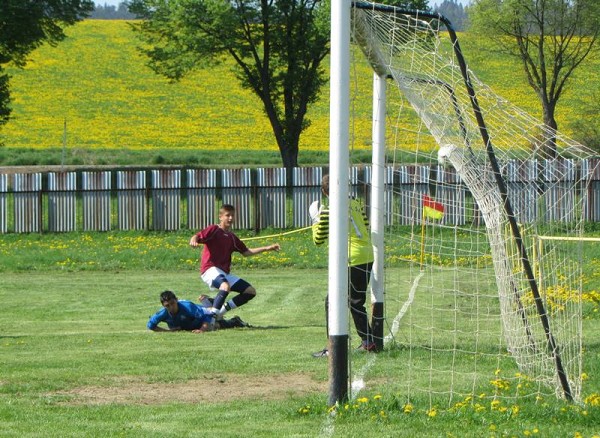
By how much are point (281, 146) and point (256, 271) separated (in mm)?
18832

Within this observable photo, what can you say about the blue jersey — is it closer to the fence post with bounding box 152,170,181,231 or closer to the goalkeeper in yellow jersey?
the goalkeeper in yellow jersey

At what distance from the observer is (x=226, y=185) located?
35.7 meters

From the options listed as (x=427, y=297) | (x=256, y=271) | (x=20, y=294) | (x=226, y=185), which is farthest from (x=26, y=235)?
(x=427, y=297)

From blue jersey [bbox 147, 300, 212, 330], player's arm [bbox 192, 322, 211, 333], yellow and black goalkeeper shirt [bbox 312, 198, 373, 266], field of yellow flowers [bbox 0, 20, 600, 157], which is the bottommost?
player's arm [bbox 192, 322, 211, 333]

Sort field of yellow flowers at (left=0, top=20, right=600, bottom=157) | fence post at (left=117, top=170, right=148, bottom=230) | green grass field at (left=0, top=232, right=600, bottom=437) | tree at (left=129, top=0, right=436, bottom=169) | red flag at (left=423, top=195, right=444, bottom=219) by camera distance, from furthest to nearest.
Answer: field of yellow flowers at (left=0, top=20, right=600, bottom=157)
tree at (left=129, top=0, right=436, bottom=169)
fence post at (left=117, top=170, right=148, bottom=230)
red flag at (left=423, top=195, right=444, bottom=219)
green grass field at (left=0, top=232, right=600, bottom=437)

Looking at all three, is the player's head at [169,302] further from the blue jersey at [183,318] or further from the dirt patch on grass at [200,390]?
the dirt patch on grass at [200,390]

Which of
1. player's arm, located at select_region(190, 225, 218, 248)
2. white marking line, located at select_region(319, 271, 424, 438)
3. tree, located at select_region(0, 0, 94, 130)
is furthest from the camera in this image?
Result: tree, located at select_region(0, 0, 94, 130)

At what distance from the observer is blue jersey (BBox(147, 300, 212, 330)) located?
50.9ft

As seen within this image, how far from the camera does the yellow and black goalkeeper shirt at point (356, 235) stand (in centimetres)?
1263

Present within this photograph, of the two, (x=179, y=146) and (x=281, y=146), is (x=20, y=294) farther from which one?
(x=179, y=146)

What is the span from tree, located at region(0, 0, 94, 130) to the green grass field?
71.9ft

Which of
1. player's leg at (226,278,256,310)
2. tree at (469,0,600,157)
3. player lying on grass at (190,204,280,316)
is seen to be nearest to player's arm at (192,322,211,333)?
player lying on grass at (190,204,280,316)

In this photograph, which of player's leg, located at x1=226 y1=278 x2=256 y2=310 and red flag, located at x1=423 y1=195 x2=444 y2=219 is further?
player's leg, located at x1=226 y1=278 x2=256 y2=310

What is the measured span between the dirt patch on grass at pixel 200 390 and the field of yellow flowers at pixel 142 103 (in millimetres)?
43064
